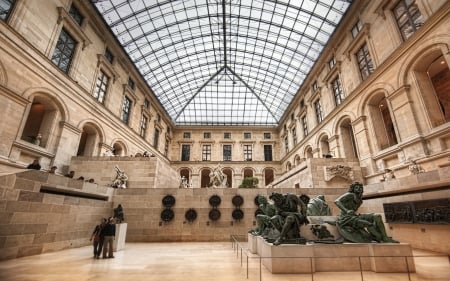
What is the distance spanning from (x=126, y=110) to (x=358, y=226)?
82.0 feet

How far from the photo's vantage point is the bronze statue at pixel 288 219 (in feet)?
19.4

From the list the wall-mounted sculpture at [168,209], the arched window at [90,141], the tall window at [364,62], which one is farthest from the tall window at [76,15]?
the tall window at [364,62]

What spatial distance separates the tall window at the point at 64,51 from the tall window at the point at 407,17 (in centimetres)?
2370

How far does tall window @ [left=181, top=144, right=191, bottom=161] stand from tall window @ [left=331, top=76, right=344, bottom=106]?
2556 cm

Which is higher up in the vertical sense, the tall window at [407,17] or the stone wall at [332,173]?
the tall window at [407,17]

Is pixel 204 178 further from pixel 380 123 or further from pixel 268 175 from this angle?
pixel 380 123

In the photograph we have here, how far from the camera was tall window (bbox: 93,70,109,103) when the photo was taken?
19634 mm

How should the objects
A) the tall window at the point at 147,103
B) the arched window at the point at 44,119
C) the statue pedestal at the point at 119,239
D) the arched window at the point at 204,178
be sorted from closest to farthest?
the statue pedestal at the point at 119,239 < the arched window at the point at 44,119 < the tall window at the point at 147,103 < the arched window at the point at 204,178

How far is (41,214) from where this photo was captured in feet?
26.9

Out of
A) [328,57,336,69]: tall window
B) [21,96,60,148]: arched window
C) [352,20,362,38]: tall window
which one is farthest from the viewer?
[328,57,336,69]: tall window

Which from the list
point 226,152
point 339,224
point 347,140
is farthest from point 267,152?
point 339,224

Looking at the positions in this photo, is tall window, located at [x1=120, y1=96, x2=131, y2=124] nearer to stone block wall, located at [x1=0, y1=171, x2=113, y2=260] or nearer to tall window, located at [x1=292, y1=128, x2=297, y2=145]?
stone block wall, located at [x1=0, y1=171, x2=113, y2=260]

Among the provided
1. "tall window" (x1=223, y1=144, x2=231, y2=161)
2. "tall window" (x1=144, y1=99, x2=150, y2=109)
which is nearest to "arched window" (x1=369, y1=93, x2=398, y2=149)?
"tall window" (x1=223, y1=144, x2=231, y2=161)

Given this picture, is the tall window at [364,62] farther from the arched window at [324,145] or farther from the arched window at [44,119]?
the arched window at [44,119]
